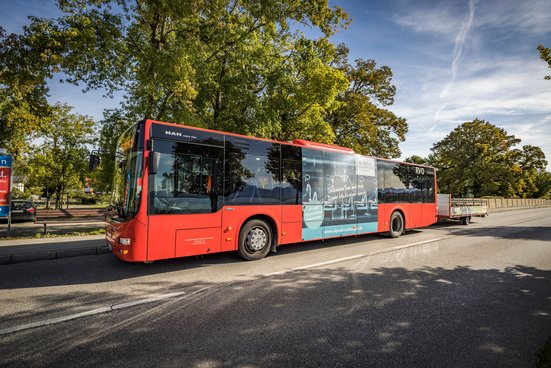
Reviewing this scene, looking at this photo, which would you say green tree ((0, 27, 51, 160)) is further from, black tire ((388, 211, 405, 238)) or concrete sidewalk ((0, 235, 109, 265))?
black tire ((388, 211, 405, 238))

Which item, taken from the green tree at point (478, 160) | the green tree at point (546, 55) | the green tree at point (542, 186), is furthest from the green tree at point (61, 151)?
the green tree at point (542, 186)

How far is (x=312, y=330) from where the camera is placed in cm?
328

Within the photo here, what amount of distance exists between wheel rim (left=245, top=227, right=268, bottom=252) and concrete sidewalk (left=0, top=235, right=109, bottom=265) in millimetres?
4473

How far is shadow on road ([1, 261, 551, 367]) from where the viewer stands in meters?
2.73

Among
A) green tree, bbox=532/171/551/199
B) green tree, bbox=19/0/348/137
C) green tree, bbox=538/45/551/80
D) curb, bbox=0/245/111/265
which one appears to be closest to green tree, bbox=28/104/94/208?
green tree, bbox=19/0/348/137

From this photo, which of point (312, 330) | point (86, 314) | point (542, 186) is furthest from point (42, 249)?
point (542, 186)

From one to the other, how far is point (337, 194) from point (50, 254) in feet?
27.5

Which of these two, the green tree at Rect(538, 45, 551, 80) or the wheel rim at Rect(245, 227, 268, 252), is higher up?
the green tree at Rect(538, 45, 551, 80)

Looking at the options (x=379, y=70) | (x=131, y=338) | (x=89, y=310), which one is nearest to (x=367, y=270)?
(x=131, y=338)

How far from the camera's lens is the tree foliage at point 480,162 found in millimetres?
40844

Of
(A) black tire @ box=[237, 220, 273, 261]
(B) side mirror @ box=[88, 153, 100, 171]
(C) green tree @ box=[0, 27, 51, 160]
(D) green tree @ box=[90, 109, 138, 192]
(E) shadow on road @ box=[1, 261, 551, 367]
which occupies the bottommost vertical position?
(E) shadow on road @ box=[1, 261, 551, 367]

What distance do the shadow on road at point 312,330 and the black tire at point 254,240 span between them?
69.8 inches

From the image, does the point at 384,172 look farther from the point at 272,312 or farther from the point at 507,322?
the point at 272,312

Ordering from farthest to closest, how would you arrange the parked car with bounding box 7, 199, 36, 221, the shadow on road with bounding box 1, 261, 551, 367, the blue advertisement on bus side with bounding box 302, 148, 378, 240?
1. the parked car with bounding box 7, 199, 36, 221
2. the blue advertisement on bus side with bounding box 302, 148, 378, 240
3. the shadow on road with bounding box 1, 261, 551, 367
